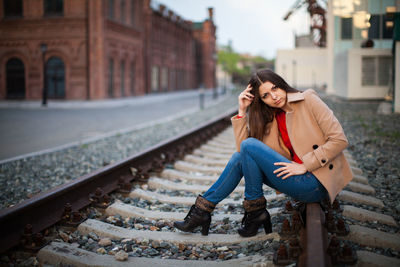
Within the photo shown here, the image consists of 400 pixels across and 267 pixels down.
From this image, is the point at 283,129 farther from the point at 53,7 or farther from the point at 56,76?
the point at 53,7

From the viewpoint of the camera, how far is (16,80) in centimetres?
2833

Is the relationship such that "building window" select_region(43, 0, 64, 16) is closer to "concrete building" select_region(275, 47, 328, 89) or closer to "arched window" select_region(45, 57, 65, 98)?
"arched window" select_region(45, 57, 65, 98)

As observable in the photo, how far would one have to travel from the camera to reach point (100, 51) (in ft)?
91.2

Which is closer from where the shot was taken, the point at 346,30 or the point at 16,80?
the point at 346,30

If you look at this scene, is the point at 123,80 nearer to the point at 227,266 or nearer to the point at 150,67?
the point at 150,67

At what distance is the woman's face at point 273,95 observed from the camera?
125 inches

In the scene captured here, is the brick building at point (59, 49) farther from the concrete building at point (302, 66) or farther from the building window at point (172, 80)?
the building window at point (172, 80)

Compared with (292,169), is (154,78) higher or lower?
higher

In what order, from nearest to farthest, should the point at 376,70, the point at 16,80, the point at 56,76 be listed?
the point at 376,70, the point at 56,76, the point at 16,80

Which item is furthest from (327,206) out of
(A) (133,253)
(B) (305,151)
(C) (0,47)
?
(C) (0,47)

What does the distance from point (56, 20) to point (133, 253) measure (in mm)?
27665

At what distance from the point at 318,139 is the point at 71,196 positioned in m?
2.36

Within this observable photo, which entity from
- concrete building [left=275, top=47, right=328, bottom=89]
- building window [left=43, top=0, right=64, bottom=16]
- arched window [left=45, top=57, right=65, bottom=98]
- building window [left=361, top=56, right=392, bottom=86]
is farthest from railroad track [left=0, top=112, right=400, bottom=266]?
concrete building [left=275, top=47, right=328, bottom=89]

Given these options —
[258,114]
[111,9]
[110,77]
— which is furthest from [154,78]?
[258,114]
